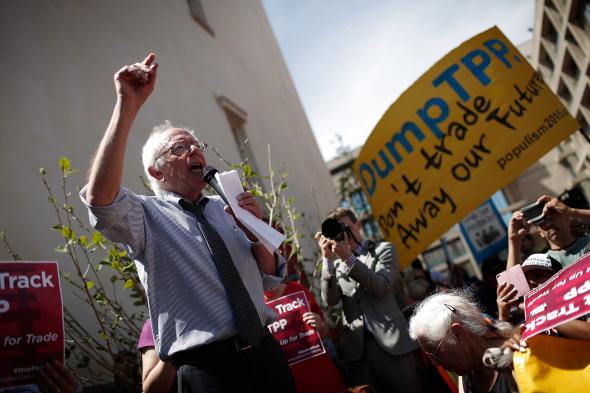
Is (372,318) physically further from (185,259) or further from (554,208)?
(185,259)

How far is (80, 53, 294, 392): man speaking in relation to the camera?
1319mm

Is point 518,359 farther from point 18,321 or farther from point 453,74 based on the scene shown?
point 453,74

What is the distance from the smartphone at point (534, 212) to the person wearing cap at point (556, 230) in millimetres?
27

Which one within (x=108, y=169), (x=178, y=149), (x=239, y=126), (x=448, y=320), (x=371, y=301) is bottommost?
(x=448, y=320)

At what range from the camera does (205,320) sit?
1404 mm

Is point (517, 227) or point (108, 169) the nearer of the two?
point (108, 169)

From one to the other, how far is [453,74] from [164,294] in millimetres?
3939

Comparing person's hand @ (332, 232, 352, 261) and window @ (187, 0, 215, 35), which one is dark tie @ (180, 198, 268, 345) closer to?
person's hand @ (332, 232, 352, 261)

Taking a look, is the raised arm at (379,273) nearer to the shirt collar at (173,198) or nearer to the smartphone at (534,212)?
the smartphone at (534,212)

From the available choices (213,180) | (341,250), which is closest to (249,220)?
(213,180)

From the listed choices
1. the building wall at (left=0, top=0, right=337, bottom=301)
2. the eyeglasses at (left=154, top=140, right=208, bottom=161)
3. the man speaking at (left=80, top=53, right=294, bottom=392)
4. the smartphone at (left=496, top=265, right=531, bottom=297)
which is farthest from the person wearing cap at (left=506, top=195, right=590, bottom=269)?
the building wall at (left=0, top=0, right=337, bottom=301)

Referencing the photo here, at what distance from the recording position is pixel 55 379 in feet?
5.40

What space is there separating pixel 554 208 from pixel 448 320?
52.8 inches

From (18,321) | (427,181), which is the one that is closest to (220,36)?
(427,181)
